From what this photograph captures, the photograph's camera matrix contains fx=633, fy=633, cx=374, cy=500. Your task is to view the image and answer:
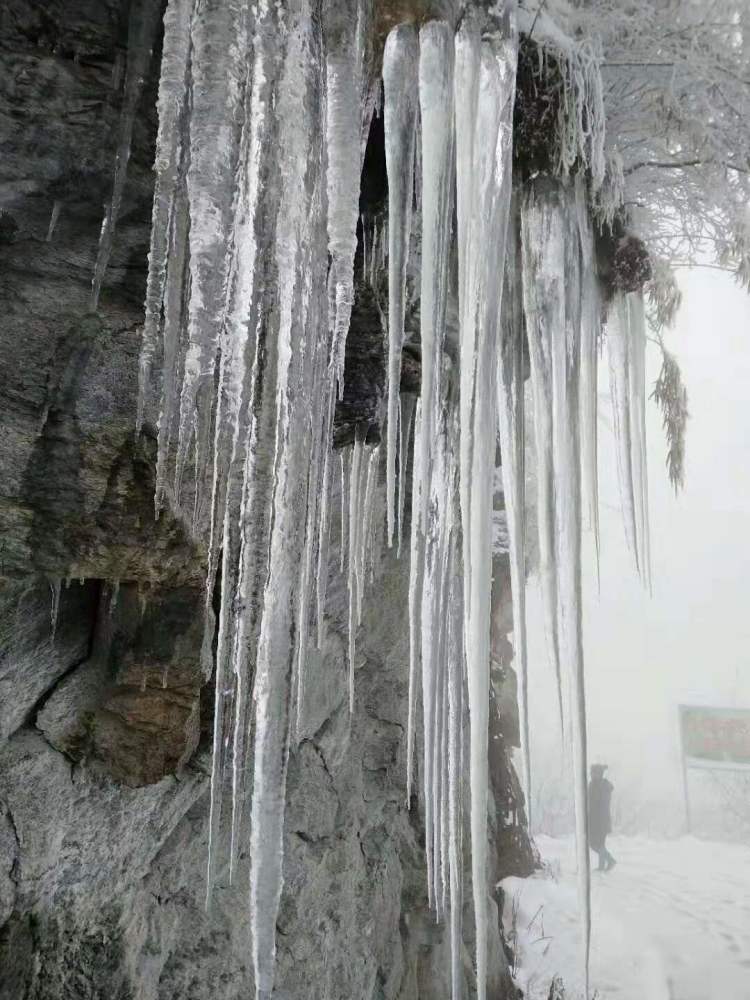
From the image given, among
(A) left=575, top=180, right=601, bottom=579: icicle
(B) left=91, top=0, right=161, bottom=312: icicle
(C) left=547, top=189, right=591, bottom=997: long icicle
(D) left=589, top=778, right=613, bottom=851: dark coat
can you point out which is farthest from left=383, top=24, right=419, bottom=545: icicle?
(D) left=589, top=778, right=613, bottom=851: dark coat

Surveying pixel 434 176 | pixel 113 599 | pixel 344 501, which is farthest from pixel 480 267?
pixel 113 599

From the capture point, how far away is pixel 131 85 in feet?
6.59

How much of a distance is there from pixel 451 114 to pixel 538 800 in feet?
56.1

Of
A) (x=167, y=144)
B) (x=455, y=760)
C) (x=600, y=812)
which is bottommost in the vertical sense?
(x=600, y=812)

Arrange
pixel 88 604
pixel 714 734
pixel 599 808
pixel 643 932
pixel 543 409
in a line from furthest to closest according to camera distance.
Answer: pixel 714 734 < pixel 599 808 < pixel 643 932 < pixel 88 604 < pixel 543 409

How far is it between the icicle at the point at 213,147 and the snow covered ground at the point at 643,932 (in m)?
5.13

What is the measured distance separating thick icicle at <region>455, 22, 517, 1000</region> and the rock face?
881 mm

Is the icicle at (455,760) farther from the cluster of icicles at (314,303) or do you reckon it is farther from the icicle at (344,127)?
the icicle at (344,127)

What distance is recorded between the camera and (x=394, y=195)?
161 centimetres

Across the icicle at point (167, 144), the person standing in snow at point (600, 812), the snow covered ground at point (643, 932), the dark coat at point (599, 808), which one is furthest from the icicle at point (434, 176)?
the dark coat at point (599, 808)

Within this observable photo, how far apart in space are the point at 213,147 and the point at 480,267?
755 millimetres

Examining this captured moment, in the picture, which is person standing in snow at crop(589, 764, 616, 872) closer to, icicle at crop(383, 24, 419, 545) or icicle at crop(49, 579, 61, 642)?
icicle at crop(49, 579, 61, 642)

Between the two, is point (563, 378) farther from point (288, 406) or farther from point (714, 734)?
point (714, 734)

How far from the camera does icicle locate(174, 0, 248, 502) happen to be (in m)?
1.56
